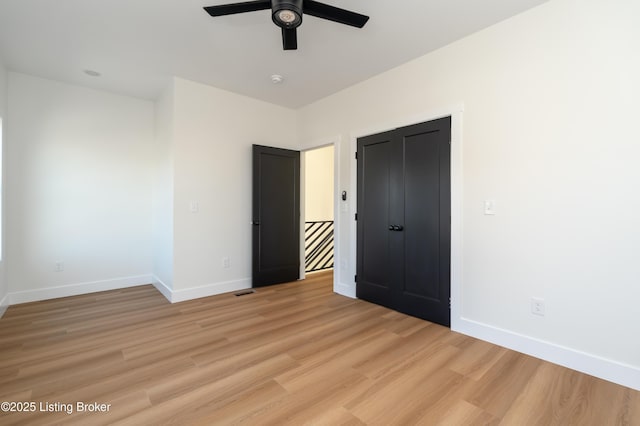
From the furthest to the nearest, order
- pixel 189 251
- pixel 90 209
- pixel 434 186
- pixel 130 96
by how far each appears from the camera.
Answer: pixel 130 96 → pixel 90 209 → pixel 189 251 → pixel 434 186

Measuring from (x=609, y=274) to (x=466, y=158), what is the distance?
1363 mm

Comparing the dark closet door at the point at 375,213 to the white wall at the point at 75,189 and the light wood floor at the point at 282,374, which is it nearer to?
the light wood floor at the point at 282,374

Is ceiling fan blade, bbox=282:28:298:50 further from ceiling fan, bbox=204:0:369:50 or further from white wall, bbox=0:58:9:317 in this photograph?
white wall, bbox=0:58:9:317

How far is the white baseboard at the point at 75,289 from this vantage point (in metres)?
3.63

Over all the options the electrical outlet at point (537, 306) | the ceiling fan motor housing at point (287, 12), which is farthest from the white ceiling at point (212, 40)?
the electrical outlet at point (537, 306)

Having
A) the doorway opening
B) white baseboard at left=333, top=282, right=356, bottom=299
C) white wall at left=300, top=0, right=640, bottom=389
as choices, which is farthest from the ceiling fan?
the doorway opening

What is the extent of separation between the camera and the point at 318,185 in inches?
281

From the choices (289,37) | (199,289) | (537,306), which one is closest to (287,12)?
(289,37)

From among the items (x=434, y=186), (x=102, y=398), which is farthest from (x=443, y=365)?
Result: (x=102, y=398)

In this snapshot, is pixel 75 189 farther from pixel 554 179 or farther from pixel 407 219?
pixel 554 179

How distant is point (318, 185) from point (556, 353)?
18.1ft

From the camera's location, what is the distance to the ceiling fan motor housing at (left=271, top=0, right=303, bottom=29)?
1885 mm

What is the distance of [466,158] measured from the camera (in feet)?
9.14

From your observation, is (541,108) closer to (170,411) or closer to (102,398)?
(170,411)
